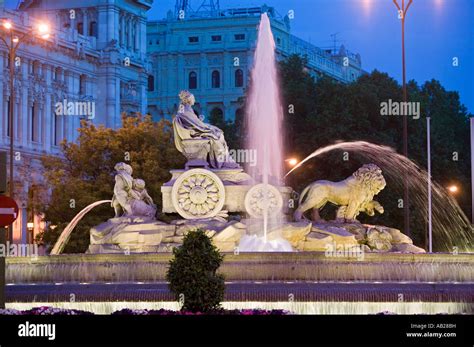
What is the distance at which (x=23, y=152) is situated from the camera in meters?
90.3

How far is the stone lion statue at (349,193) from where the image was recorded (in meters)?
32.8

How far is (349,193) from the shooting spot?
32969mm

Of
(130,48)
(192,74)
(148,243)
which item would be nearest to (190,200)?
(148,243)

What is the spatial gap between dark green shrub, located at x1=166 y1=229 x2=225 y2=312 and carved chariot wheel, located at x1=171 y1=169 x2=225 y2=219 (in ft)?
27.7

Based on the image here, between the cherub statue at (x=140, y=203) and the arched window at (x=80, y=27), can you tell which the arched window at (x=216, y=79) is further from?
the cherub statue at (x=140, y=203)

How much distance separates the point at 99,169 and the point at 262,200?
83.9 feet

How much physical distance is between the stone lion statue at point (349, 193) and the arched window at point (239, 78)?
4233 inches

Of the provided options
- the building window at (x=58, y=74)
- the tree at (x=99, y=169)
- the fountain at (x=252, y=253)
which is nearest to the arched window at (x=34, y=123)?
the building window at (x=58, y=74)

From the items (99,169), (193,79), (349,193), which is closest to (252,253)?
(349,193)

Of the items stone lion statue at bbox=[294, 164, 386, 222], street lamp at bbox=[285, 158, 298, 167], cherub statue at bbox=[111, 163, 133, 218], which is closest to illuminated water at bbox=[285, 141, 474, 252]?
street lamp at bbox=[285, 158, 298, 167]

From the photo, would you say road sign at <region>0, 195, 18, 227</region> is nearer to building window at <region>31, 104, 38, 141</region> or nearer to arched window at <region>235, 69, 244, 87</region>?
building window at <region>31, 104, 38, 141</region>

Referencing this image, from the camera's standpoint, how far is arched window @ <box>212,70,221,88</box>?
144 metres

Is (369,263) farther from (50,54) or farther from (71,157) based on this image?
(50,54)

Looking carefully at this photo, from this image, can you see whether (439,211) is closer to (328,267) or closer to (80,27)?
(328,267)
